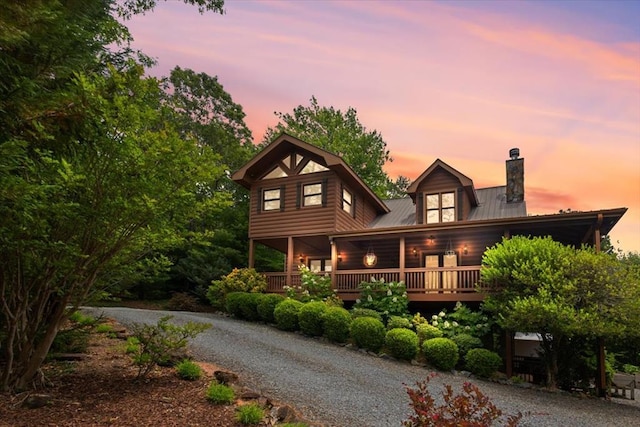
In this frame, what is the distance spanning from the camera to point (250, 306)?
15.5 meters

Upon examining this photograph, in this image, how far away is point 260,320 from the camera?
15484mm

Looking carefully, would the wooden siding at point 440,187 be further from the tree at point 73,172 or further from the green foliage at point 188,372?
the tree at point 73,172

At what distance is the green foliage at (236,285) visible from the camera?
56.1ft

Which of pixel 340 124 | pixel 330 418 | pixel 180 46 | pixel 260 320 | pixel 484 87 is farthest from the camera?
pixel 340 124

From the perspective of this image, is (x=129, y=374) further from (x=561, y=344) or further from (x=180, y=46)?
(x=561, y=344)

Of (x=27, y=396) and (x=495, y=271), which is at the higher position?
(x=495, y=271)

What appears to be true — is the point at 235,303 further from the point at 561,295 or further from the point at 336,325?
the point at 561,295

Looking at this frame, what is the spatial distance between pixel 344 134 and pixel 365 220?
1137 centimetres

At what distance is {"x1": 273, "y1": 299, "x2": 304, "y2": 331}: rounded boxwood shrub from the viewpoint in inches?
551

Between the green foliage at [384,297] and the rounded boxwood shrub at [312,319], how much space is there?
1.98 metres

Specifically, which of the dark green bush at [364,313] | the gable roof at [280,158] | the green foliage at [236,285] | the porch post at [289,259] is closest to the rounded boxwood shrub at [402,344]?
the dark green bush at [364,313]

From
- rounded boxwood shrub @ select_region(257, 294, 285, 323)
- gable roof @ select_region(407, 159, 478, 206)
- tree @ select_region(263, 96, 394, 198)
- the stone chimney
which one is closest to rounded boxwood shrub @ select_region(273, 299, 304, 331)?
rounded boxwood shrub @ select_region(257, 294, 285, 323)

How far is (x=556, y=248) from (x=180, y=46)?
11135mm

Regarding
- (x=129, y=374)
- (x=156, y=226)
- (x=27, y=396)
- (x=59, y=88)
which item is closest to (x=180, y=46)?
(x=59, y=88)
